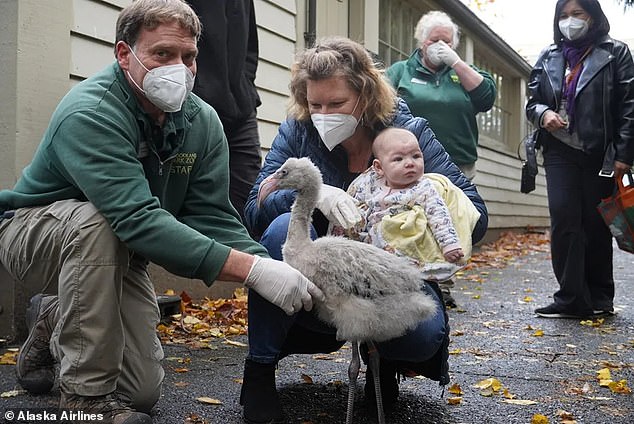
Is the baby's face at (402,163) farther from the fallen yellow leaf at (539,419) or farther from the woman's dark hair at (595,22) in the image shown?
the woman's dark hair at (595,22)

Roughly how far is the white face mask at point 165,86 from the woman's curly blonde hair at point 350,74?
2.28 ft

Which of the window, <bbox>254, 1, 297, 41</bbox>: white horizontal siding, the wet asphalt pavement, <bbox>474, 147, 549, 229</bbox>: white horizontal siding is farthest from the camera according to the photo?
<bbox>474, 147, 549, 229</bbox>: white horizontal siding

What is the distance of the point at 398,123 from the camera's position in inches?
154

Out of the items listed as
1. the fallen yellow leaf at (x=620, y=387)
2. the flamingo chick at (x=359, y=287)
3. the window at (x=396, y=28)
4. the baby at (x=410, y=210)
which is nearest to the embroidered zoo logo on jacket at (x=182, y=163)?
the flamingo chick at (x=359, y=287)

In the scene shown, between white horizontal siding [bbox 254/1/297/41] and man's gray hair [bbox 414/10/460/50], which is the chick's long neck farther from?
white horizontal siding [bbox 254/1/297/41]

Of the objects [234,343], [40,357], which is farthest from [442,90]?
[40,357]

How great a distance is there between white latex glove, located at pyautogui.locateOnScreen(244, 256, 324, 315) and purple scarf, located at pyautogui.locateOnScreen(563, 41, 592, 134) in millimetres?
4120

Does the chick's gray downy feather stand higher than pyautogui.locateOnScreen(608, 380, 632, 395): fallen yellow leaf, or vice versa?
the chick's gray downy feather

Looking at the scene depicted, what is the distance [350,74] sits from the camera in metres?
3.80

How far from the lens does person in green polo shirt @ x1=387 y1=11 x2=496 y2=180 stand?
690cm

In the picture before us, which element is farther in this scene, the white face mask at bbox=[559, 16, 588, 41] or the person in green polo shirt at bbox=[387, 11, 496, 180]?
the person in green polo shirt at bbox=[387, 11, 496, 180]

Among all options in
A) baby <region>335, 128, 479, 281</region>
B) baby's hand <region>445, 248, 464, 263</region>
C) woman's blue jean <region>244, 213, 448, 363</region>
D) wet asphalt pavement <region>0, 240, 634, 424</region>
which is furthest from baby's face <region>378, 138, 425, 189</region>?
wet asphalt pavement <region>0, 240, 634, 424</region>

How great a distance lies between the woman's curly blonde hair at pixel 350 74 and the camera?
12.3 ft

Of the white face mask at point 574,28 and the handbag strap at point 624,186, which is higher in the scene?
the white face mask at point 574,28
